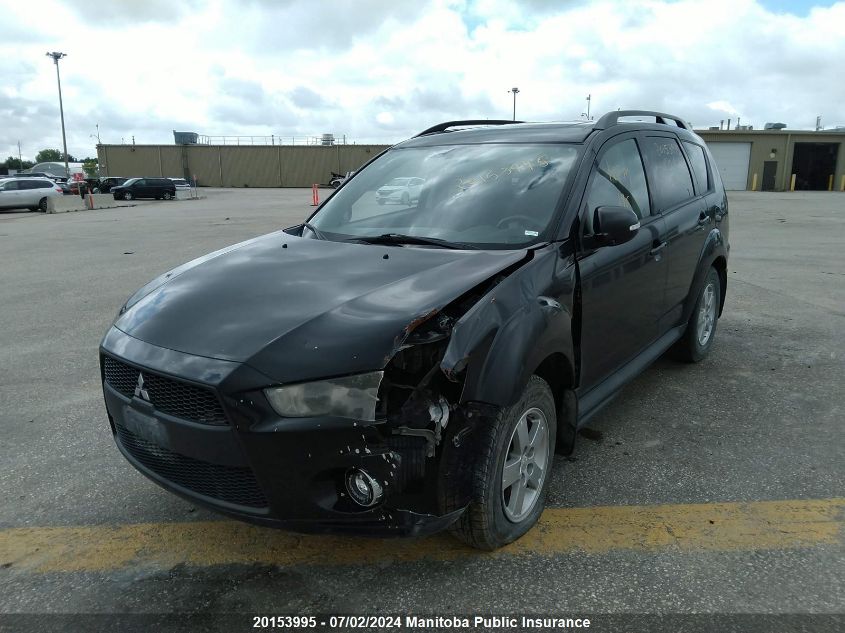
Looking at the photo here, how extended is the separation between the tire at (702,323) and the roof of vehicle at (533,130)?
128cm

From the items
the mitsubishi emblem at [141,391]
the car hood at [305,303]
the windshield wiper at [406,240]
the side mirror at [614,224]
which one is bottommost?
the mitsubishi emblem at [141,391]

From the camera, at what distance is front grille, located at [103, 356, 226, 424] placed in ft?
7.37

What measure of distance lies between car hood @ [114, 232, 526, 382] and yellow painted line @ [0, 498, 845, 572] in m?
0.91

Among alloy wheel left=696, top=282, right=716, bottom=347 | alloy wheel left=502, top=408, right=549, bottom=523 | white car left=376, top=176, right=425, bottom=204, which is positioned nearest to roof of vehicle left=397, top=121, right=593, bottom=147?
white car left=376, top=176, right=425, bottom=204

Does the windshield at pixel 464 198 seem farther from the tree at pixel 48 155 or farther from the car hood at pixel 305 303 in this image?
the tree at pixel 48 155

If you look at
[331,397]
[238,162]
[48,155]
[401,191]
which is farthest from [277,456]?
[48,155]

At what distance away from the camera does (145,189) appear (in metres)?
38.9

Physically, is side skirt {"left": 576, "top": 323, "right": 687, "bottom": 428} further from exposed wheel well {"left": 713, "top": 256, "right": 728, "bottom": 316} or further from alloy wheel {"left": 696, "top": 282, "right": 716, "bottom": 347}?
exposed wheel well {"left": 713, "top": 256, "right": 728, "bottom": 316}

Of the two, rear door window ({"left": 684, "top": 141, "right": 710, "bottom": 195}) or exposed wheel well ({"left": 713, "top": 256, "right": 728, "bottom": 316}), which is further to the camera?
exposed wheel well ({"left": 713, "top": 256, "right": 728, "bottom": 316})

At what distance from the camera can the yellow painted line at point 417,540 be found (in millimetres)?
2699

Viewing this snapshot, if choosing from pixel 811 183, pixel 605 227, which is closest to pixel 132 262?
pixel 605 227

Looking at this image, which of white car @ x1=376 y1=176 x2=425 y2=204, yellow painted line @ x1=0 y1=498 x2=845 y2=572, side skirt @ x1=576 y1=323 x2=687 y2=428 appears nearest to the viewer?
yellow painted line @ x1=0 y1=498 x2=845 y2=572

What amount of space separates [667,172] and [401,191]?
6.18 feet

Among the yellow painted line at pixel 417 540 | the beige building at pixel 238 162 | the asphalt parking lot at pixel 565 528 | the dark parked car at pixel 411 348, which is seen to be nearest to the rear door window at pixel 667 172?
the dark parked car at pixel 411 348
